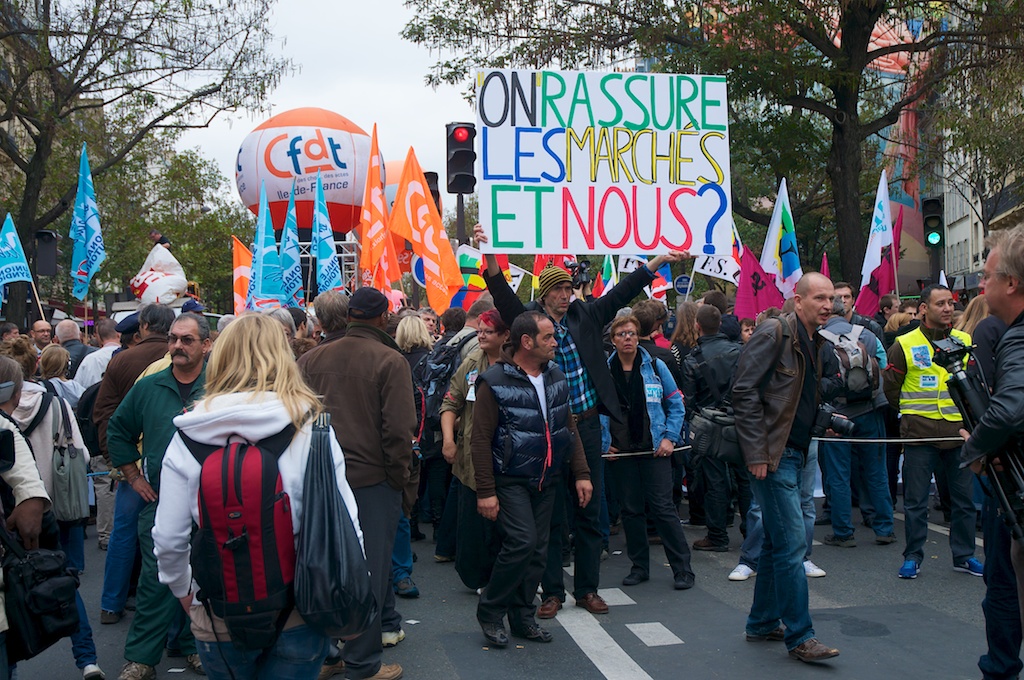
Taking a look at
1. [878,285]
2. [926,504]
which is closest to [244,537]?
[926,504]

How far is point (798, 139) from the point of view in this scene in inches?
720

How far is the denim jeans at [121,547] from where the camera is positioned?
5.73m

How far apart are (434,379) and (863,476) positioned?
3818 mm

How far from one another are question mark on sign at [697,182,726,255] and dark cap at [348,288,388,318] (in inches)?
111

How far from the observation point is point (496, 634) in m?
5.74

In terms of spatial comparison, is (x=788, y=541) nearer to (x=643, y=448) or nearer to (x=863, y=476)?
(x=643, y=448)

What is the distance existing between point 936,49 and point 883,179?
576cm

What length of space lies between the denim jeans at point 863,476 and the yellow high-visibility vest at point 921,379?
0.89 metres

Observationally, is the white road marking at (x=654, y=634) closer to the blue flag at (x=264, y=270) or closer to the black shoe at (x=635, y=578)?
the black shoe at (x=635, y=578)

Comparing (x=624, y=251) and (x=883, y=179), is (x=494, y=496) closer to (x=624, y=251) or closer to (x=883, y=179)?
(x=624, y=251)

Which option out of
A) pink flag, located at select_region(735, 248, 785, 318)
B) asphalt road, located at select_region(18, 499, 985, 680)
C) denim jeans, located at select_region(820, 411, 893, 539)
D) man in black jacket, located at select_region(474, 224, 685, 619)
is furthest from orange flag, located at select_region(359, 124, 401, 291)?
man in black jacket, located at select_region(474, 224, 685, 619)

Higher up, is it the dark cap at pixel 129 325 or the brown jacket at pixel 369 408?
the dark cap at pixel 129 325

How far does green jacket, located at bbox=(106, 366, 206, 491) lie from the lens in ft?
17.1

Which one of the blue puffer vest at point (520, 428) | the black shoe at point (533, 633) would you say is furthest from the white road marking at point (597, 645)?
the blue puffer vest at point (520, 428)
